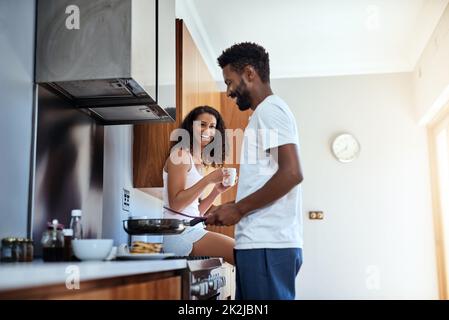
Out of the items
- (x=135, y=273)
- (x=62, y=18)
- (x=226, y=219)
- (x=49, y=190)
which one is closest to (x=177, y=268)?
(x=226, y=219)

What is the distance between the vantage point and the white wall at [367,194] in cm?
434

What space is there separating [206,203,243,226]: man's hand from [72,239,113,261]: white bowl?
1.02ft

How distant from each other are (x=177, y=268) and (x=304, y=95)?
347 centimetres

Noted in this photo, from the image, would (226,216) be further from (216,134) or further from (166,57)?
(216,134)

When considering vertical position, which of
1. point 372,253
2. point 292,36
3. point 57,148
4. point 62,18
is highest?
point 292,36

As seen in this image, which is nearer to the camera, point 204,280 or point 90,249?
point 90,249

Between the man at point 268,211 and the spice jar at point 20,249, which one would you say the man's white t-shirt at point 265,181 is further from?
the spice jar at point 20,249

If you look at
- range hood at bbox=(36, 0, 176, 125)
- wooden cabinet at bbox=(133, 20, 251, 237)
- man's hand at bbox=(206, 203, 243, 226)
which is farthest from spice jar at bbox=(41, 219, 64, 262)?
wooden cabinet at bbox=(133, 20, 251, 237)

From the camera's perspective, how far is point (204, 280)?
167 cm

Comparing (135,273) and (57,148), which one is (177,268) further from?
(57,148)

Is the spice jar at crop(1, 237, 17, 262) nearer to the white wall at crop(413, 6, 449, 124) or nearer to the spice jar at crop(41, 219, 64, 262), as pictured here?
the spice jar at crop(41, 219, 64, 262)

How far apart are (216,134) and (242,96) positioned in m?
1.25

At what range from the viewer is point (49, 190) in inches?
69.1

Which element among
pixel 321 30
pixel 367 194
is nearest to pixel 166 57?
pixel 321 30
